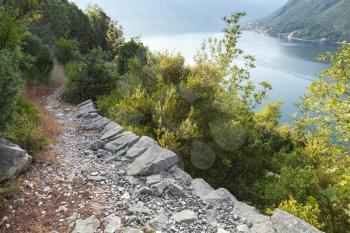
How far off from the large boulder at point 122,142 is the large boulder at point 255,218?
3760 mm

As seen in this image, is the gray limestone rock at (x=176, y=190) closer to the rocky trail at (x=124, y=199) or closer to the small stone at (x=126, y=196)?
the rocky trail at (x=124, y=199)

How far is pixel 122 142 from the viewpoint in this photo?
9531 mm

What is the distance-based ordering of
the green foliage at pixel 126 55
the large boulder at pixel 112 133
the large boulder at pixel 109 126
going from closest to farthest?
the large boulder at pixel 112 133 < the large boulder at pixel 109 126 < the green foliage at pixel 126 55

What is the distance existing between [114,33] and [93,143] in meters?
36.5

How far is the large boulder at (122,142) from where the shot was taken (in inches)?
368

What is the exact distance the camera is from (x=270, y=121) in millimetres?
38344

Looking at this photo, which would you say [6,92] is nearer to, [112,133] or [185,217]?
[112,133]

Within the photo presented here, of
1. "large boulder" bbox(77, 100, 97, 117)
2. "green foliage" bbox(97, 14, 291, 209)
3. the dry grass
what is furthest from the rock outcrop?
"large boulder" bbox(77, 100, 97, 117)

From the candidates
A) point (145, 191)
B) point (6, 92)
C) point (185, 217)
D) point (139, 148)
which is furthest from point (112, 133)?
point (185, 217)

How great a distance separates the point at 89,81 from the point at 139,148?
335 inches

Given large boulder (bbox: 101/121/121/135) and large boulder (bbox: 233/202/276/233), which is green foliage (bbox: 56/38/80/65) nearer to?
large boulder (bbox: 101/121/121/135)

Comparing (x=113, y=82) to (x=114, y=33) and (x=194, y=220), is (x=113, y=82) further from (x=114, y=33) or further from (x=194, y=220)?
(x=114, y=33)

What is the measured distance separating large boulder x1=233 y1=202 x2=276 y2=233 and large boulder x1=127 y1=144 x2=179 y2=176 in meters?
2.09

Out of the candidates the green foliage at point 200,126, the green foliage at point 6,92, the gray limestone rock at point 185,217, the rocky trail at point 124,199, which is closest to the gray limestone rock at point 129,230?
the rocky trail at point 124,199
